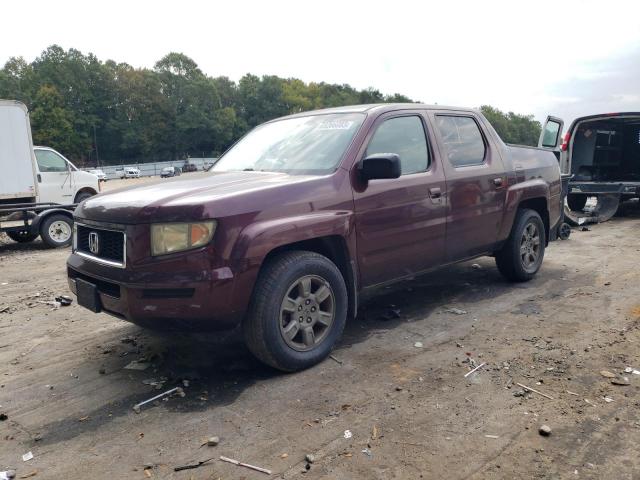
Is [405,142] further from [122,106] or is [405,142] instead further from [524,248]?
[122,106]

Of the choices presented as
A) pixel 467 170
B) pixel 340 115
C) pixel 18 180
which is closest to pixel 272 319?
pixel 340 115

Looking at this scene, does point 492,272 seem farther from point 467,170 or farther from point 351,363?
point 351,363

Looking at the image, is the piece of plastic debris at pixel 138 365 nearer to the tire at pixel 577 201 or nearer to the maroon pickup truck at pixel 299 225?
the maroon pickup truck at pixel 299 225

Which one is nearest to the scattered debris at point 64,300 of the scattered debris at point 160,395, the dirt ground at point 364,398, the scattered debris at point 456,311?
the dirt ground at point 364,398

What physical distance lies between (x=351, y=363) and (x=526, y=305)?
2234 mm

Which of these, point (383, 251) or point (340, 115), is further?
point (340, 115)

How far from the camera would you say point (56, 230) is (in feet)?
35.7

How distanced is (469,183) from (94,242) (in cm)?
333

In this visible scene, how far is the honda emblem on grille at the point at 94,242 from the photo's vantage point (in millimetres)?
3756

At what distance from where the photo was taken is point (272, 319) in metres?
3.56

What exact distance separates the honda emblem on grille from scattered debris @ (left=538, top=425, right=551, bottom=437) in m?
3.04

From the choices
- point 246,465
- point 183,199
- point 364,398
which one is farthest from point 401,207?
point 246,465

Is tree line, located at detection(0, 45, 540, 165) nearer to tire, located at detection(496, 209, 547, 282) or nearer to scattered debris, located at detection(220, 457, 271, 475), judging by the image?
tire, located at detection(496, 209, 547, 282)

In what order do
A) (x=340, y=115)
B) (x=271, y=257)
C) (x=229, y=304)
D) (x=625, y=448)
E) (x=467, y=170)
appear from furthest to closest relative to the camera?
(x=467, y=170), (x=340, y=115), (x=271, y=257), (x=229, y=304), (x=625, y=448)
